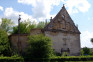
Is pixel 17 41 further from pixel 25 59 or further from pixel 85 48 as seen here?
pixel 85 48

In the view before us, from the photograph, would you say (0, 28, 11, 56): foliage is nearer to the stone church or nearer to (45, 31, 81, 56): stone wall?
the stone church

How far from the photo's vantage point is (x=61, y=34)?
42.1 metres

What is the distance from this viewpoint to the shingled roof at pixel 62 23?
41.2 metres

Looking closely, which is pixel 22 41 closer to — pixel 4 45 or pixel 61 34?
pixel 4 45

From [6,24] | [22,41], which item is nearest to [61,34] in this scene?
[22,41]

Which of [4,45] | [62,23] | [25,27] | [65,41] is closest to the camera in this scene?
[4,45]

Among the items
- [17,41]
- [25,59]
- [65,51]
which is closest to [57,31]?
[65,51]

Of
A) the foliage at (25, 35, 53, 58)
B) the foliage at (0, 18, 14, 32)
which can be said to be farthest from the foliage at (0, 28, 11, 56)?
the foliage at (0, 18, 14, 32)

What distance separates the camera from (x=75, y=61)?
100 feet

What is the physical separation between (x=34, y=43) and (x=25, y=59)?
4.00 m

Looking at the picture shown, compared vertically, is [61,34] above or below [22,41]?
above

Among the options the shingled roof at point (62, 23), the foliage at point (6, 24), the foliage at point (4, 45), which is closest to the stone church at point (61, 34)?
the shingled roof at point (62, 23)

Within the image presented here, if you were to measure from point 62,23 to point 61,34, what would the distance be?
11.2 feet

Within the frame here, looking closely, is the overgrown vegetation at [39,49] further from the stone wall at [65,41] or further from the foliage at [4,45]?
the foliage at [4,45]
